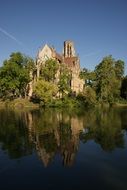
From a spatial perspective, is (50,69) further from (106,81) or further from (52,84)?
(106,81)

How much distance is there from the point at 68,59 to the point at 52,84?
3628 centimetres

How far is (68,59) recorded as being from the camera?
361 ft

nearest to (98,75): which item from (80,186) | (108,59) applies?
(108,59)

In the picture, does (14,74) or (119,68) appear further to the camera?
(119,68)

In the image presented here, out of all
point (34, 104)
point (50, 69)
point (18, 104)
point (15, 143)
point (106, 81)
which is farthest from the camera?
point (106, 81)

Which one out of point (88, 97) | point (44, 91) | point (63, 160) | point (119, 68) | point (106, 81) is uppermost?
point (119, 68)

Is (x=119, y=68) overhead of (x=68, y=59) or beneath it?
beneath

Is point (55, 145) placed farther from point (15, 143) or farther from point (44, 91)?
point (44, 91)

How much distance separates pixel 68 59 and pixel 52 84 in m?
A: 36.3

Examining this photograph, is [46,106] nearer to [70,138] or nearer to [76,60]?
[76,60]

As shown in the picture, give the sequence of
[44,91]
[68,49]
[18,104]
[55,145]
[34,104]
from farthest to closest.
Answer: [68,49] < [34,104] < [18,104] < [44,91] < [55,145]

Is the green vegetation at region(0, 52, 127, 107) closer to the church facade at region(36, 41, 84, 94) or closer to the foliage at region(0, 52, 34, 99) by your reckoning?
the foliage at region(0, 52, 34, 99)

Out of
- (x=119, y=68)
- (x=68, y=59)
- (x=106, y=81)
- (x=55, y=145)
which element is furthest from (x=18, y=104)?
(x=55, y=145)

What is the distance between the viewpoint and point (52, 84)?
3009 inches
